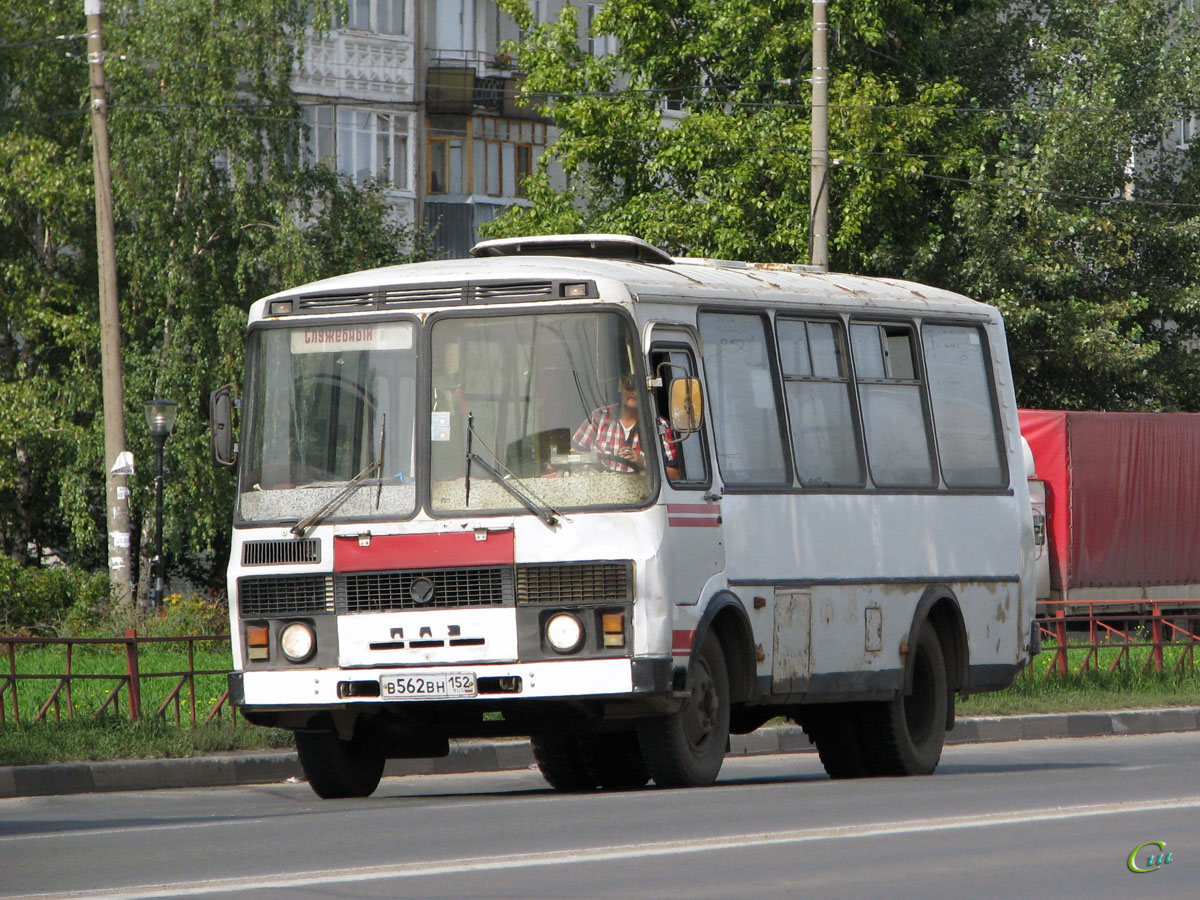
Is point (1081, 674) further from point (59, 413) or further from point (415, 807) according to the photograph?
point (59, 413)

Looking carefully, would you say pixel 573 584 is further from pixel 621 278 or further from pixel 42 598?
pixel 42 598

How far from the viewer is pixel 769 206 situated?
113 ft

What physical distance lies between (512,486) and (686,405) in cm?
97

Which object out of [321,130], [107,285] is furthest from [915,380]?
[321,130]

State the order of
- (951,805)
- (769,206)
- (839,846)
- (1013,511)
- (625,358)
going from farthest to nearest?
(769,206) < (1013,511) < (625,358) < (951,805) < (839,846)

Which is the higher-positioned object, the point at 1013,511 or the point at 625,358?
the point at 625,358

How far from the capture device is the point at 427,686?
11.6 m

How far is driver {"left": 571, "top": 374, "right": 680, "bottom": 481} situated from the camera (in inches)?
461

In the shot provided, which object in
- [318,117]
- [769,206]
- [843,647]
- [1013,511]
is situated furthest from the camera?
[318,117]

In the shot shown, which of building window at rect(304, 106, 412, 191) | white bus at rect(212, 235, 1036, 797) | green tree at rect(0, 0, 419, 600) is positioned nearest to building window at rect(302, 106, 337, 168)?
building window at rect(304, 106, 412, 191)

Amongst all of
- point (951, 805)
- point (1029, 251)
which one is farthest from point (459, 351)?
point (1029, 251)

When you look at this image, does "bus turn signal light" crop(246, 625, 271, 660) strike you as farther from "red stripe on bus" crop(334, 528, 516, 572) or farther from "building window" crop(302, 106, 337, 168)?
"building window" crop(302, 106, 337, 168)

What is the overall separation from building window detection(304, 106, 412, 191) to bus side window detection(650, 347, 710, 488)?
31181 millimetres

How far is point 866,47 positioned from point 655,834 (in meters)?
29.3
